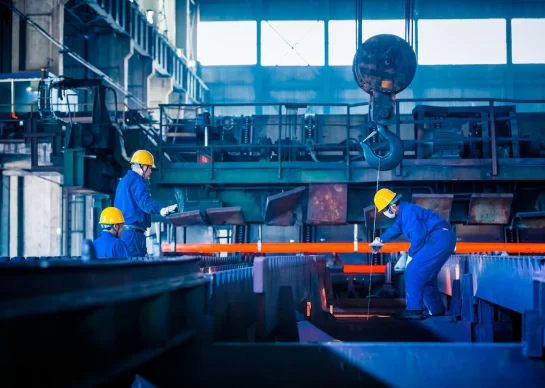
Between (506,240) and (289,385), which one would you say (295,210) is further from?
(289,385)

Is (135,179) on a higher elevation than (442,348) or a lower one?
higher

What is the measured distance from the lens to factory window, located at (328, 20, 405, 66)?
30.9m

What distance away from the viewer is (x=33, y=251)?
71.2 feet

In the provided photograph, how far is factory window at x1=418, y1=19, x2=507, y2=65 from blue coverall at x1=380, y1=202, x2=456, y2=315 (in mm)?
23846

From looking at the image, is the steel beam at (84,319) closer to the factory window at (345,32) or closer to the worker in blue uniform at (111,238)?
the worker in blue uniform at (111,238)

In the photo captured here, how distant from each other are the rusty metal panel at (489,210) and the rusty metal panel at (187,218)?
14.8ft

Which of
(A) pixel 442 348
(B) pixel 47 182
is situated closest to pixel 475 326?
(A) pixel 442 348

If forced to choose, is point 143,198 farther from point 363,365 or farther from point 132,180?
point 363,365

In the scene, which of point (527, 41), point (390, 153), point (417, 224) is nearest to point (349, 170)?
point (390, 153)

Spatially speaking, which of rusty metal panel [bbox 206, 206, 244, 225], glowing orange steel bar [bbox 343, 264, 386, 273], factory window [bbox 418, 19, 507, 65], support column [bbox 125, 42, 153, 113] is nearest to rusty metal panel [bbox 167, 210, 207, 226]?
rusty metal panel [bbox 206, 206, 244, 225]

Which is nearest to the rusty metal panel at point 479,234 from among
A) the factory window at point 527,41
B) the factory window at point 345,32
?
the factory window at point 345,32

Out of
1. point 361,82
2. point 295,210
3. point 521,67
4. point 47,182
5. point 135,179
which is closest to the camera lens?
point 135,179

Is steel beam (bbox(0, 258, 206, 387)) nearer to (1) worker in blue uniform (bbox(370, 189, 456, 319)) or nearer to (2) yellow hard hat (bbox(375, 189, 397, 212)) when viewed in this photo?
(1) worker in blue uniform (bbox(370, 189, 456, 319))

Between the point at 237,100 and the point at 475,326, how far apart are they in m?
25.1
